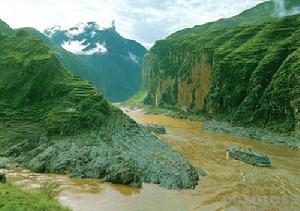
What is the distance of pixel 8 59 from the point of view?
296 feet

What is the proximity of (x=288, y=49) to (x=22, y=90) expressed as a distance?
7810 cm

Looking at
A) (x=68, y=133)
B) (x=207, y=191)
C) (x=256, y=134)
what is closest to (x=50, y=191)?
(x=207, y=191)

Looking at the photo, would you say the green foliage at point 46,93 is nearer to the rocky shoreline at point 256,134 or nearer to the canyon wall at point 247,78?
the rocky shoreline at point 256,134

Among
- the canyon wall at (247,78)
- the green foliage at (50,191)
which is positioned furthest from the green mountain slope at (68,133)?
the canyon wall at (247,78)

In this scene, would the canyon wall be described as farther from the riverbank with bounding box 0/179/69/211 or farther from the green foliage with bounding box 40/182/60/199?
the riverbank with bounding box 0/179/69/211

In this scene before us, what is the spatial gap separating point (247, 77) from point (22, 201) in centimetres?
10691

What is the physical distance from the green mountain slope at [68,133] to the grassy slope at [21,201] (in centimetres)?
2023

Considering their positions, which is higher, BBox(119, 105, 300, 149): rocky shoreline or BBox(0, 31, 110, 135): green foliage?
BBox(0, 31, 110, 135): green foliage

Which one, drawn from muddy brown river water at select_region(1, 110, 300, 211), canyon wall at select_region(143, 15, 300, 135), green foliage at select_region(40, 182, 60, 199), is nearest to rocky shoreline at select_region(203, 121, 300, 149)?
canyon wall at select_region(143, 15, 300, 135)

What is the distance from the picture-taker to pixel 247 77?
13238cm

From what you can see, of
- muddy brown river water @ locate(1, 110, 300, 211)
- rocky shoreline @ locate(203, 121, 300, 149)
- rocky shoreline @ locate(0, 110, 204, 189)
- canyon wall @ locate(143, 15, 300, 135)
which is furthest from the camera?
canyon wall @ locate(143, 15, 300, 135)

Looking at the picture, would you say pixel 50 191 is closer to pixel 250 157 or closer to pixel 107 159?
pixel 107 159

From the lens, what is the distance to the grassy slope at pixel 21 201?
32688 mm

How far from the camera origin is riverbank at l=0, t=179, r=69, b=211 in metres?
32.7
